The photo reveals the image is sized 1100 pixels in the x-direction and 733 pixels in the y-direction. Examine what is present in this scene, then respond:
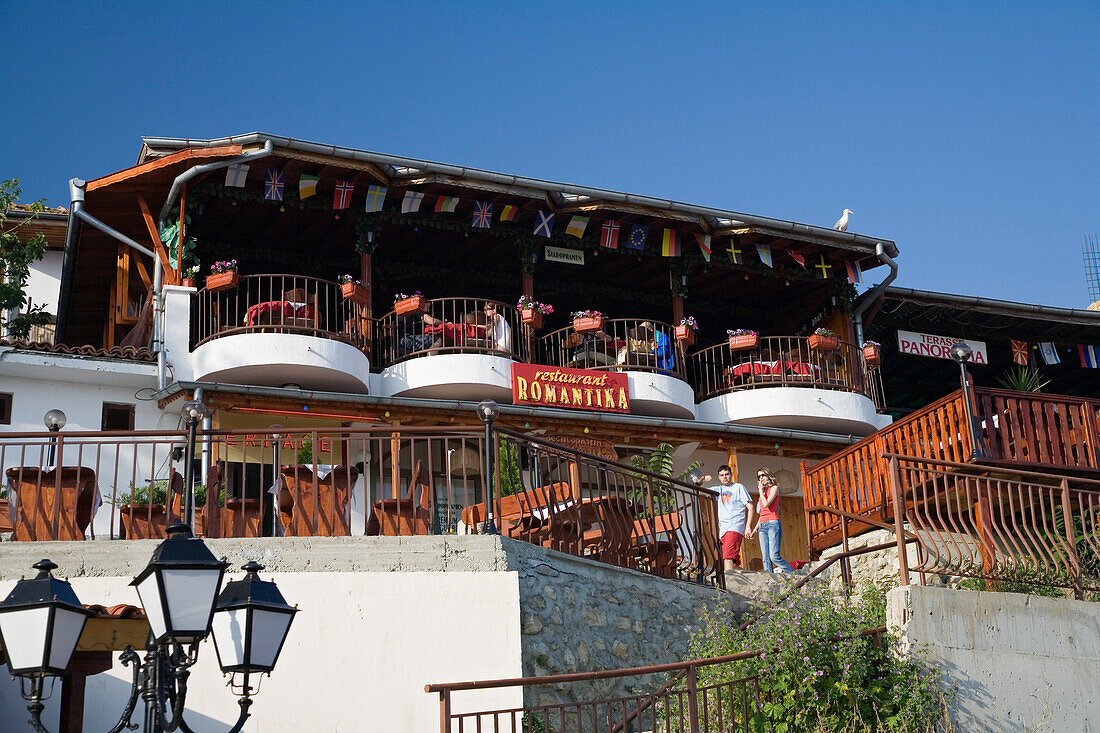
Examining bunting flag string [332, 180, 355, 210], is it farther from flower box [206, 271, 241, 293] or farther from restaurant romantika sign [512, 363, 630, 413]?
restaurant romantika sign [512, 363, 630, 413]

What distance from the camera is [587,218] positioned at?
1800 cm

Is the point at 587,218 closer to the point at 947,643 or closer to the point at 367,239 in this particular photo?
the point at 367,239

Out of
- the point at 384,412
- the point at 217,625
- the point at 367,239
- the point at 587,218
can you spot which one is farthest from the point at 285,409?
the point at 217,625

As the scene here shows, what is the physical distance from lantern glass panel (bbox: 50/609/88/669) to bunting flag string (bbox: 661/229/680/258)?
13899 millimetres

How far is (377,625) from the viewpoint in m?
9.40

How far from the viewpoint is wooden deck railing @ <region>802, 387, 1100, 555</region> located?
13312 mm

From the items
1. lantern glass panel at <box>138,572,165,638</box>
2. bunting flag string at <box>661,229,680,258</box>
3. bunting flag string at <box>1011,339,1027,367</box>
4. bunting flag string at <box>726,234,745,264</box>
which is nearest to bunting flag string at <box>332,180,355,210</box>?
Answer: bunting flag string at <box>661,229,680,258</box>

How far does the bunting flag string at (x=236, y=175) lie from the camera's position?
15656 mm

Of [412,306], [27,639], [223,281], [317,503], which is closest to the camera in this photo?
[27,639]

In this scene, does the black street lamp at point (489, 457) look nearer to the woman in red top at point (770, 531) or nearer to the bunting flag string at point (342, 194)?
the woman in red top at point (770, 531)

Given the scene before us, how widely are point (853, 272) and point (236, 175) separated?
30.4 ft

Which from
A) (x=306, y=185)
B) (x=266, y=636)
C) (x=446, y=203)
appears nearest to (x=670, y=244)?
(x=446, y=203)

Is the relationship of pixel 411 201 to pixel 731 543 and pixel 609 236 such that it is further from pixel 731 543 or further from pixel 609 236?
pixel 731 543

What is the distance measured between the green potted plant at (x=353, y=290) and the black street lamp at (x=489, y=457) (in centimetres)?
604
